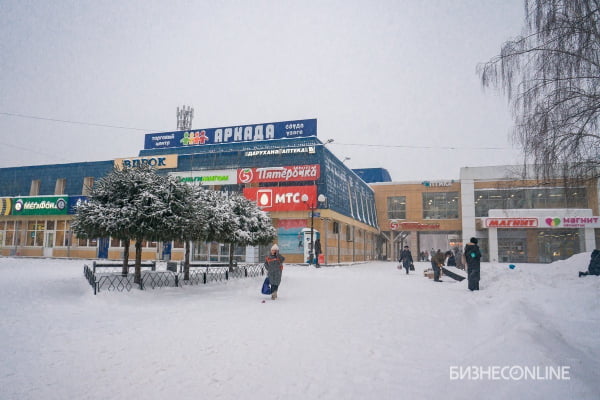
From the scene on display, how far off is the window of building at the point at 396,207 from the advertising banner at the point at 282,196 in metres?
21.6

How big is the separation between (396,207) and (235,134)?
71.9 ft

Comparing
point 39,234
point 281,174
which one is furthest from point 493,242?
point 39,234

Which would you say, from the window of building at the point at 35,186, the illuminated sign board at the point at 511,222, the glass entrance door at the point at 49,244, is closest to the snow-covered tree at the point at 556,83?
the illuminated sign board at the point at 511,222

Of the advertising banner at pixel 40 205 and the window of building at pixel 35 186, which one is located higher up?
the window of building at pixel 35 186

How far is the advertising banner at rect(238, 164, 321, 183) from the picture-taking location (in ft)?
96.1

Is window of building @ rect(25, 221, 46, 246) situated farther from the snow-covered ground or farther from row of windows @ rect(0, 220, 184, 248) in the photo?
the snow-covered ground

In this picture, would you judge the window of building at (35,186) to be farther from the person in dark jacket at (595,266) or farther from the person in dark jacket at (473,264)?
the person in dark jacket at (595,266)

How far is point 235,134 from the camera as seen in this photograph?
39438mm

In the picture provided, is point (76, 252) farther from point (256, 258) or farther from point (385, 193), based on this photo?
point (385, 193)

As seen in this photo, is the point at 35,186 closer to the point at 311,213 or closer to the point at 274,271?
the point at 311,213

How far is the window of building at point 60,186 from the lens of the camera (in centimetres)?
3899

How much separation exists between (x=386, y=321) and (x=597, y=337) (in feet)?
12.0

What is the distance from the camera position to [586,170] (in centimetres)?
980

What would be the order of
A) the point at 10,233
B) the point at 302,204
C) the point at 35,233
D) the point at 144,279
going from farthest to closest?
the point at 10,233, the point at 35,233, the point at 302,204, the point at 144,279
